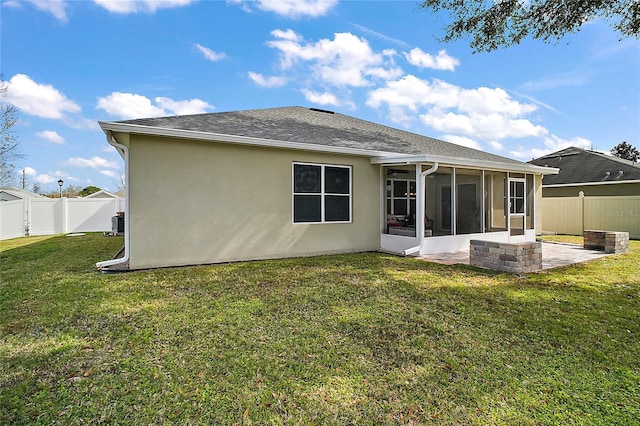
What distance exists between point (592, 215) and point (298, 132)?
1396 centimetres

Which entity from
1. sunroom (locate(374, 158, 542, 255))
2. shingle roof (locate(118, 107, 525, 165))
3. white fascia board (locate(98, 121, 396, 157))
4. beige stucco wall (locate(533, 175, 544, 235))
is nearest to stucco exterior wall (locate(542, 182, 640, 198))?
beige stucco wall (locate(533, 175, 544, 235))

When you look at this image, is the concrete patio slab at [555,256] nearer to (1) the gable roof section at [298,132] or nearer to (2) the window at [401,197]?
(2) the window at [401,197]

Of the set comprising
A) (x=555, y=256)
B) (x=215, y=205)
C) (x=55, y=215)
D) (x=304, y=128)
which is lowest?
(x=555, y=256)

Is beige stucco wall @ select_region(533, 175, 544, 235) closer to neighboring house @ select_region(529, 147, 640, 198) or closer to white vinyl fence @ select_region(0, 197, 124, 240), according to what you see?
neighboring house @ select_region(529, 147, 640, 198)

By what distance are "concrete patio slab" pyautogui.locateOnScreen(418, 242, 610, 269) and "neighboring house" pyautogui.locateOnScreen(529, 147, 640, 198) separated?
861 cm

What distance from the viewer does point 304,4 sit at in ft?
36.7

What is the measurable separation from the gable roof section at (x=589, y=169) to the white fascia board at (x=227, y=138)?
14130 mm

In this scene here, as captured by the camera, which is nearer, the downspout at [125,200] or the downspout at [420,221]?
the downspout at [125,200]

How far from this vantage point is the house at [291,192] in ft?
22.5

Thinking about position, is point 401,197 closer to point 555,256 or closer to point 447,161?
point 447,161

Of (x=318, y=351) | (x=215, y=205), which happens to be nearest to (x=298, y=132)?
(x=215, y=205)

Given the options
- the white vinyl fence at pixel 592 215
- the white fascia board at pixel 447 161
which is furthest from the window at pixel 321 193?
the white vinyl fence at pixel 592 215

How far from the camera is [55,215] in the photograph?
15.8 m

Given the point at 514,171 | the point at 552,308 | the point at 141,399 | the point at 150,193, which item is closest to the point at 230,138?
the point at 150,193
